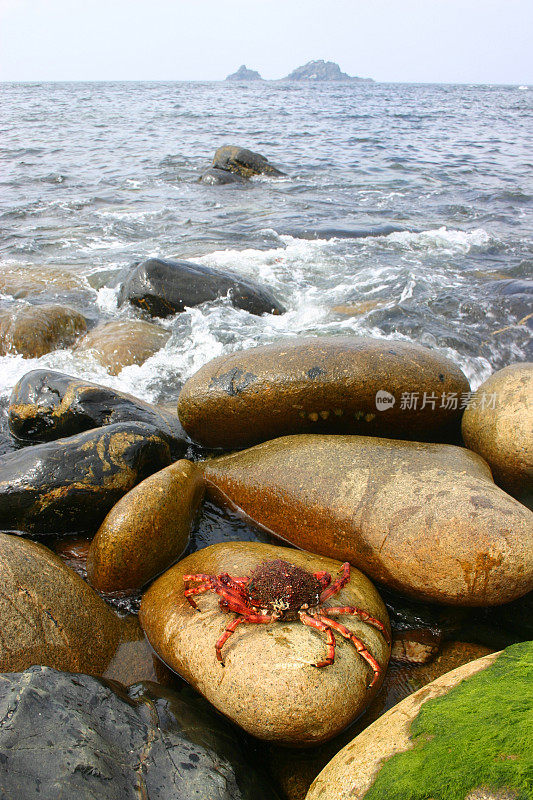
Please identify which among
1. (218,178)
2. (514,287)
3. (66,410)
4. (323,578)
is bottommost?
(323,578)

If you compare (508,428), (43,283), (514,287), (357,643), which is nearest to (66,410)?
(357,643)

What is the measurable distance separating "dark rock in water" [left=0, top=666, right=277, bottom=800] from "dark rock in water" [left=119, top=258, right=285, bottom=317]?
5.69m

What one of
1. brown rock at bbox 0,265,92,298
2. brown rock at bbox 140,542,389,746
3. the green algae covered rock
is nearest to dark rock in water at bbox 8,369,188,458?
brown rock at bbox 140,542,389,746

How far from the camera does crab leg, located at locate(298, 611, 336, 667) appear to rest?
2.45 m

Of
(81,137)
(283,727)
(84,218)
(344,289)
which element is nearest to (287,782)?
(283,727)

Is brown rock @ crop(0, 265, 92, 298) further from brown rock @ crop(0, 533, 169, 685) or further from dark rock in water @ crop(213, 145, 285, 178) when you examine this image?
dark rock in water @ crop(213, 145, 285, 178)

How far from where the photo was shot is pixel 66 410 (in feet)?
14.6

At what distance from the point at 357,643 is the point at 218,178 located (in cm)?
1633

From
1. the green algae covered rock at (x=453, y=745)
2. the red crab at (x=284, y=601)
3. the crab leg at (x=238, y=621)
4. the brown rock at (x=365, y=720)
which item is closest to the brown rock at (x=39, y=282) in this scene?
the red crab at (x=284, y=601)

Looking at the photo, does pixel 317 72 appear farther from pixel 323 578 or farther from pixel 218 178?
pixel 323 578

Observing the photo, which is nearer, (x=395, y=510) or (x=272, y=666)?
(x=272, y=666)

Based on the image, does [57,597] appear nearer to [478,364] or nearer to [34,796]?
[34,796]

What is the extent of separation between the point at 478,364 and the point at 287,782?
5.32m

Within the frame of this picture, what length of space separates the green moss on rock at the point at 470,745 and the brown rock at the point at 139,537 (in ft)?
6.46
